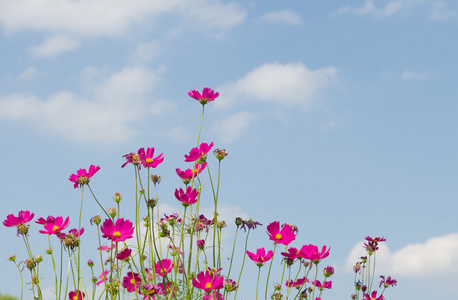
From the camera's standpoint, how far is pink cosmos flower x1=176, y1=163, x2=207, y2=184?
302 cm

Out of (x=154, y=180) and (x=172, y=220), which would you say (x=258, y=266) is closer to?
(x=172, y=220)

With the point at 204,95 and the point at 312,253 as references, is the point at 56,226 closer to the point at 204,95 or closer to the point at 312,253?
the point at 204,95

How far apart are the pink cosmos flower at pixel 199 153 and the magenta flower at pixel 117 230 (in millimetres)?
481

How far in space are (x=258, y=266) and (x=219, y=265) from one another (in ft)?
0.76

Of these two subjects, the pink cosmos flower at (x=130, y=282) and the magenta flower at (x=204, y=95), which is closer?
the magenta flower at (x=204, y=95)

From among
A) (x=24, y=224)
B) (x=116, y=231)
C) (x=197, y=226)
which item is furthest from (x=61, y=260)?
(x=197, y=226)

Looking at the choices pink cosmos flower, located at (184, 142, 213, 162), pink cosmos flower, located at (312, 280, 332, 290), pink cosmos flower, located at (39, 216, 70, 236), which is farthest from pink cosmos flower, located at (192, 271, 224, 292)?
pink cosmos flower, located at (312, 280, 332, 290)

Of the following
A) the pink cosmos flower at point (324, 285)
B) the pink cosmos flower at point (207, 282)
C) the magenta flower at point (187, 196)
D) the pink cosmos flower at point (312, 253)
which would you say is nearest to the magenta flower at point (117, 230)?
the magenta flower at point (187, 196)

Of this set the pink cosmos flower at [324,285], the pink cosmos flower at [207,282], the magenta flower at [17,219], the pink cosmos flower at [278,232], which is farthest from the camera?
the pink cosmos flower at [324,285]

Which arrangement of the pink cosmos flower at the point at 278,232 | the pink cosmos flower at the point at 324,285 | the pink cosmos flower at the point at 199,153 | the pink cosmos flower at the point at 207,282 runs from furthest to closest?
the pink cosmos flower at the point at 324,285, the pink cosmos flower at the point at 278,232, the pink cosmos flower at the point at 199,153, the pink cosmos flower at the point at 207,282

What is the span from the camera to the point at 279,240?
3.06 metres

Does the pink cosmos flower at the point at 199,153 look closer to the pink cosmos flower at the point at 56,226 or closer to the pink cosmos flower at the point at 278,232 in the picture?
the pink cosmos flower at the point at 278,232

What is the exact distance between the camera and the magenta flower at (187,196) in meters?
2.86

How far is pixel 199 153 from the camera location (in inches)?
115
